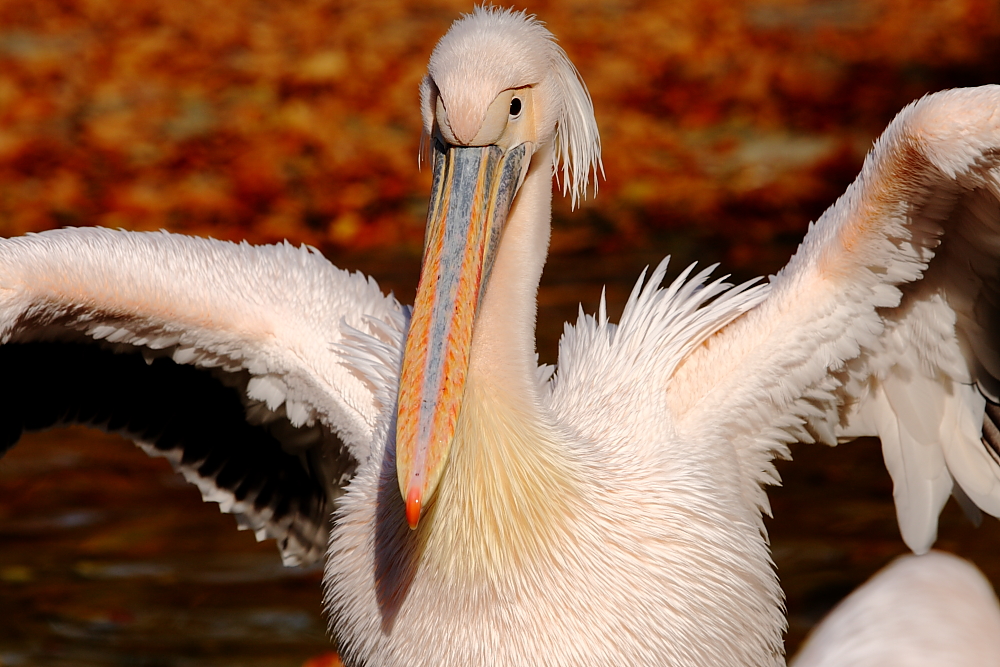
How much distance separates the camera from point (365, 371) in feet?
10.5

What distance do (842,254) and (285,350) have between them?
1.45 m

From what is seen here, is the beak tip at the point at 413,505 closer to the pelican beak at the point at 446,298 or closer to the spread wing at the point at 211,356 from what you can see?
the pelican beak at the point at 446,298

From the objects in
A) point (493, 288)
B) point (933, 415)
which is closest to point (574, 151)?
point (493, 288)

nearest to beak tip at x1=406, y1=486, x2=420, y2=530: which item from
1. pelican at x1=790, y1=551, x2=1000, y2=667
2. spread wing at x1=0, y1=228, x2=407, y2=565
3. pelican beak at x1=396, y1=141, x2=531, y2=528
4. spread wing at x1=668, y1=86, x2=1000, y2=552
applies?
pelican beak at x1=396, y1=141, x2=531, y2=528

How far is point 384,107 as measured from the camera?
8.87 metres

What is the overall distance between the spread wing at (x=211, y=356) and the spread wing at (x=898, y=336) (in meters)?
0.91

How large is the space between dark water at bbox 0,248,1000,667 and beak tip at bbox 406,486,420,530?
1.80m

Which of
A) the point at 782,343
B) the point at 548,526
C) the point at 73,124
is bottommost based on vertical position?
the point at 548,526

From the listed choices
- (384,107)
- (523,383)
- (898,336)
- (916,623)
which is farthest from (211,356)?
(384,107)

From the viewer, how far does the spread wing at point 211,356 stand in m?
3.10

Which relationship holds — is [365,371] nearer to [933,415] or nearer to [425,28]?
[933,415]

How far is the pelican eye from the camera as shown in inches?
102

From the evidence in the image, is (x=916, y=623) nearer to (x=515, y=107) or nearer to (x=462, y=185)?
(x=462, y=185)

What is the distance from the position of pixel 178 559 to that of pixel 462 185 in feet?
8.34
